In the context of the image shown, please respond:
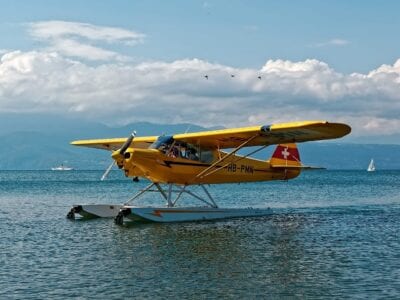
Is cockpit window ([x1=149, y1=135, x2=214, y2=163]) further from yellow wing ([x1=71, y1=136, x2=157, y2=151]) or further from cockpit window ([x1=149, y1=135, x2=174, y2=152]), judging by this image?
yellow wing ([x1=71, y1=136, x2=157, y2=151])

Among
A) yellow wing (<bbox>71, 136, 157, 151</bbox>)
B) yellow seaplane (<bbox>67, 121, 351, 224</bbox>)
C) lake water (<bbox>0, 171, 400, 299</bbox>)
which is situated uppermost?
yellow wing (<bbox>71, 136, 157, 151</bbox>)

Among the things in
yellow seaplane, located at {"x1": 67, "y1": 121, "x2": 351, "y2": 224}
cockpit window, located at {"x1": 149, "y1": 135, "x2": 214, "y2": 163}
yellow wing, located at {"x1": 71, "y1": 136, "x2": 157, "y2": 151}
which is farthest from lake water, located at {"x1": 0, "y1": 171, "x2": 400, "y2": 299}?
yellow wing, located at {"x1": 71, "y1": 136, "x2": 157, "y2": 151}

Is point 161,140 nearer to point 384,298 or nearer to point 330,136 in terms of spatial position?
point 330,136

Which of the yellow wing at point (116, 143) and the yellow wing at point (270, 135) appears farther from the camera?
the yellow wing at point (116, 143)

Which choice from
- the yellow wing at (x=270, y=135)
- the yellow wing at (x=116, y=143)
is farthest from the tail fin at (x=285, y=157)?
the yellow wing at (x=116, y=143)

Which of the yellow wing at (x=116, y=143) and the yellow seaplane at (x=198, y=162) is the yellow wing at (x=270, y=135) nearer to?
the yellow seaplane at (x=198, y=162)

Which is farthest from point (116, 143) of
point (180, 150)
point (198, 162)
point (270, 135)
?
point (270, 135)

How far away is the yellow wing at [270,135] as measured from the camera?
18672 millimetres

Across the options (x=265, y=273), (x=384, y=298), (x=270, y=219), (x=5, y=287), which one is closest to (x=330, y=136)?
(x=270, y=219)

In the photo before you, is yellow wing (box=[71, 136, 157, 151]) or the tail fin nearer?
yellow wing (box=[71, 136, 157, 151])

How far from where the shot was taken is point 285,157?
27.1m

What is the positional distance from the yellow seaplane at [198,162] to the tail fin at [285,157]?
9cm

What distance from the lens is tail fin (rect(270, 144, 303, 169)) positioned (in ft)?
87.8

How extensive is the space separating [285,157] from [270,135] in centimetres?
598
